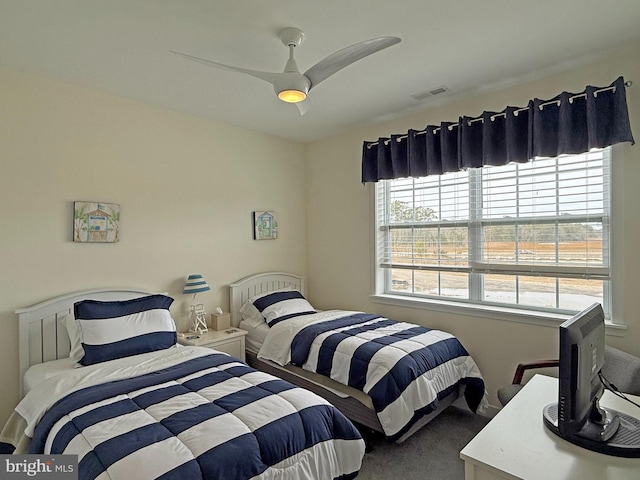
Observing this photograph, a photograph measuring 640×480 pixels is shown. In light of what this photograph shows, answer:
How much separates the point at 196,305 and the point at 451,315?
2.35m

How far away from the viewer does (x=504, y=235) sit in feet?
9.67

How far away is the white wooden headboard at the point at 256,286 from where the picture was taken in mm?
3750

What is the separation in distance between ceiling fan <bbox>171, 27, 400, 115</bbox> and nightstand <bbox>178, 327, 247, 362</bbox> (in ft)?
6.98

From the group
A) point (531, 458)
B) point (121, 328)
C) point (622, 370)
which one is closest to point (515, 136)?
point (622, 370)

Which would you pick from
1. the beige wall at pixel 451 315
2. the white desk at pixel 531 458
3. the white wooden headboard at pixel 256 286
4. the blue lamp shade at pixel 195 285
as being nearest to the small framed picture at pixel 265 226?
the white wooden headboard at pixel 256 286

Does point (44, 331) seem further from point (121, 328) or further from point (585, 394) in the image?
point (585, 394)

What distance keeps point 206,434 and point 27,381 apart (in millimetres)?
1634

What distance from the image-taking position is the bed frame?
255 centimetres

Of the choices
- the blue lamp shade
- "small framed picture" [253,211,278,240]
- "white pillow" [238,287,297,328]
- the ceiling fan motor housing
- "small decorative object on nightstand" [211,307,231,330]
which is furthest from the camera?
"small framed picture" [253,211,278,240]

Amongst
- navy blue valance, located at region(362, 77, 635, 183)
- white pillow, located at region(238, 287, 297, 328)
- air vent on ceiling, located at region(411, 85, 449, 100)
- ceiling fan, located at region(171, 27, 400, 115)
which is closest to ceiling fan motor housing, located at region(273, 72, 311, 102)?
ceiling fan, located at region(171, 27, 400, 115)

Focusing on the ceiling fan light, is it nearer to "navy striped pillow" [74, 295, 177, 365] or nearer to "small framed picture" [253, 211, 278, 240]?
"navy striped pillow" [74, 295, 177, 365]

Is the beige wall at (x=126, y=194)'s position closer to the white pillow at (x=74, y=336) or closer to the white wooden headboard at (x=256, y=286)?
Result: the white wooden headboard at (x=256, y=286)

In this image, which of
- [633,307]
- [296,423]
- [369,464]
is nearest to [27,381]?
[296,423]

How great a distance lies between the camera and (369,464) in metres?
2.35
